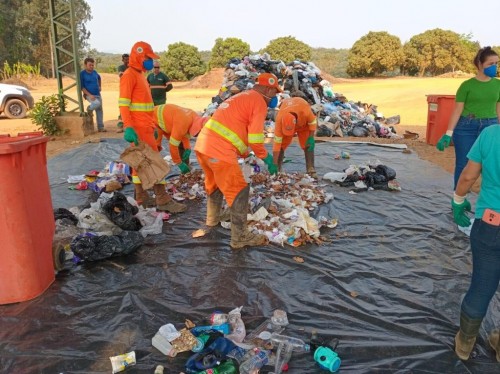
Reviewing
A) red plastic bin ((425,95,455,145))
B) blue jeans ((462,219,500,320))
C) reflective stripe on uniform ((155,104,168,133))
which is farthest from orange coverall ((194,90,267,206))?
red plastic bin ((425,95,455,145))

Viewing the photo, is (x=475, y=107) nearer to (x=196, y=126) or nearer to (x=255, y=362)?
(x=196, y=126)

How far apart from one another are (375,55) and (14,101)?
33937 millimetres

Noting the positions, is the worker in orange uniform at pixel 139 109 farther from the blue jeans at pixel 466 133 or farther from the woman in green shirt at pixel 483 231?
the woman in green shirt at pixel 483 231

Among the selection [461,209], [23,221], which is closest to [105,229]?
[23,221]

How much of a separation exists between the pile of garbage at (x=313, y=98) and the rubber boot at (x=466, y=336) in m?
8.42

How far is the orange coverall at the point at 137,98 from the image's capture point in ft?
15.3

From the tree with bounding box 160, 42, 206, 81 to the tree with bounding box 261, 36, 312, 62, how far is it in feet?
25.7

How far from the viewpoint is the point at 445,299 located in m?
3.10

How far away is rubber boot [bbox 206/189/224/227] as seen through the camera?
4.47m

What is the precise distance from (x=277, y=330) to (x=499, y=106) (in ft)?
11.4

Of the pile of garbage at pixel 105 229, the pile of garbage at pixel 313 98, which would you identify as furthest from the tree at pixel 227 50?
the pile of garbage at pixel 105 229

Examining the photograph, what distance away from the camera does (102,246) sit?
12.0ft

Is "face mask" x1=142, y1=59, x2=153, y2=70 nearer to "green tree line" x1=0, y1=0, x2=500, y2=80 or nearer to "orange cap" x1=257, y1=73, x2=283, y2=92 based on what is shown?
"orange cap" x1=257, y1=73, x2=283, y2=92

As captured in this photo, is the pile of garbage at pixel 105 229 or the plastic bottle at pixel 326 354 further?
the pile of garbage at pixel 105 229
